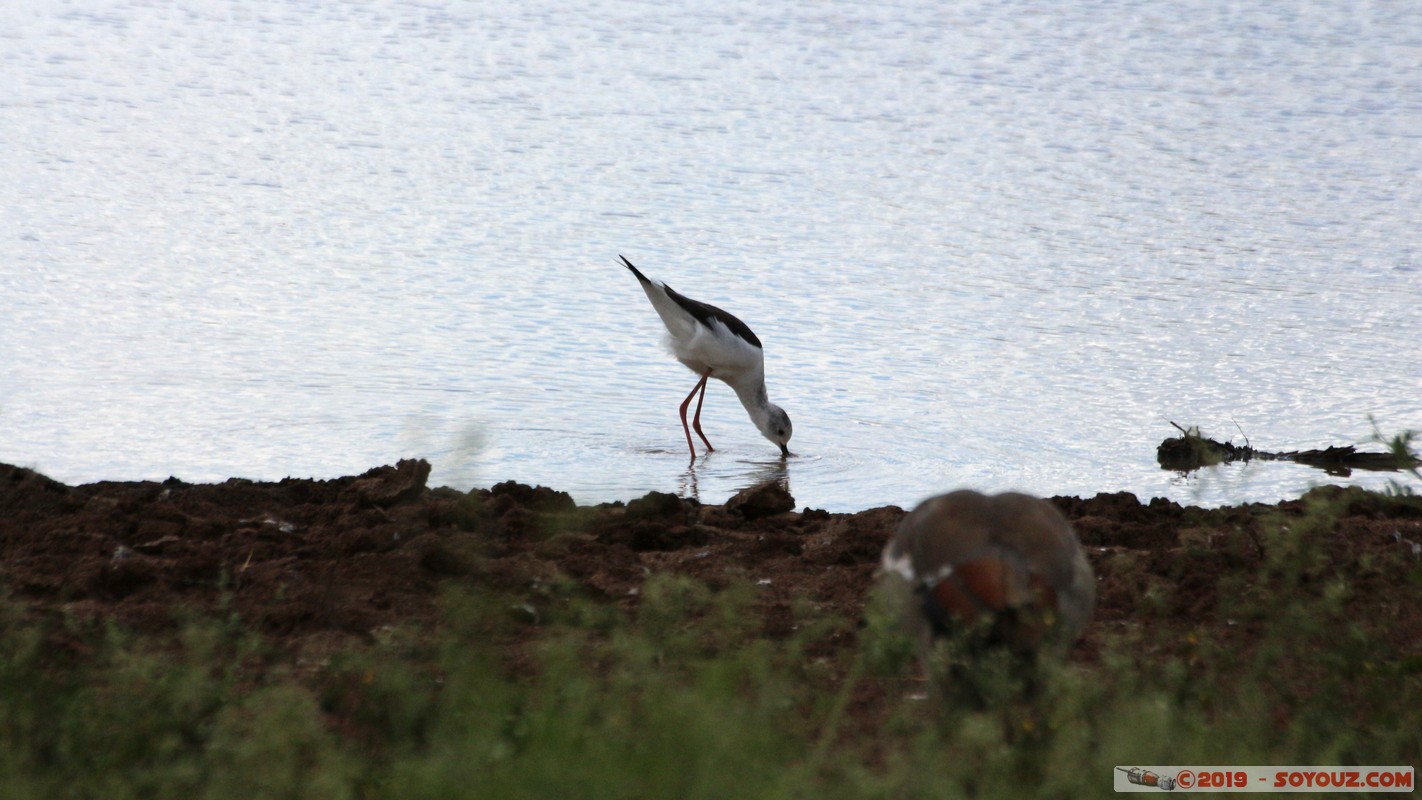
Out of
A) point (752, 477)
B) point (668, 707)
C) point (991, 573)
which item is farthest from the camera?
point (752, 477)

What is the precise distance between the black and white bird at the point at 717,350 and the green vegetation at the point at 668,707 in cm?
441

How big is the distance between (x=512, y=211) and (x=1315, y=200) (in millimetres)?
7490

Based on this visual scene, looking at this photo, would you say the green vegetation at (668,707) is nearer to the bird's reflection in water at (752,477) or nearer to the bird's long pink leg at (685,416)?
the bird's reflection in water at (752,477)

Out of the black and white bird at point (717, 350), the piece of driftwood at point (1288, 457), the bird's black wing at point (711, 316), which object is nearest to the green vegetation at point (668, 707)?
the piece of driftwood at point (1288, 457)

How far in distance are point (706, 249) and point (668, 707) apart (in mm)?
9615

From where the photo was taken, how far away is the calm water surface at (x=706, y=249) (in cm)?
841

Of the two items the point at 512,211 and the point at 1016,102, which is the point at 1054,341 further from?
the point at 1016,102

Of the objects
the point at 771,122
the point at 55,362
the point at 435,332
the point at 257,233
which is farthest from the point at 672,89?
the point at 55,362

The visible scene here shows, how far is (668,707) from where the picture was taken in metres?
3.22

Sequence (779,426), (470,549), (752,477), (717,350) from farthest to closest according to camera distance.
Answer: (717,350) < (779,426) < (752,477) < (470,549)

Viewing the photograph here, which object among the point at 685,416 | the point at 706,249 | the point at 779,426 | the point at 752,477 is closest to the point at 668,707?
the point at 752,477

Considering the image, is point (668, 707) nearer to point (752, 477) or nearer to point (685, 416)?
point (752, 477)

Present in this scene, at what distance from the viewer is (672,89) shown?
1931 cm

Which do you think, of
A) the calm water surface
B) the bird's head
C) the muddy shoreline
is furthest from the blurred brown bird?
the bird's head
